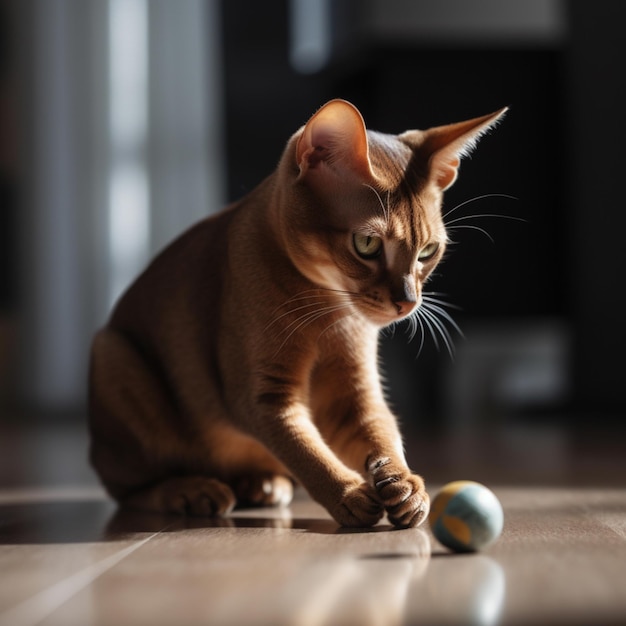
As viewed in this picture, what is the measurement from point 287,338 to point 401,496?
0.30 meters

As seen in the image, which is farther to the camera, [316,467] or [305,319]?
[305,319]

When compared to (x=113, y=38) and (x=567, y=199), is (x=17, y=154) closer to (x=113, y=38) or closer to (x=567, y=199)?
(x=113, y=38)

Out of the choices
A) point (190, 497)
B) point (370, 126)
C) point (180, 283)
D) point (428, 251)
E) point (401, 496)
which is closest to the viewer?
point (401, 496)

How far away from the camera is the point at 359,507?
1.35m

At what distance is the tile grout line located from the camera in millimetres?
941

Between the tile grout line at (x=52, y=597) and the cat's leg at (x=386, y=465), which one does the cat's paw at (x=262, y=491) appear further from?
the tile grout line at (x=52, y=597)

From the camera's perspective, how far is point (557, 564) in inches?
44.1

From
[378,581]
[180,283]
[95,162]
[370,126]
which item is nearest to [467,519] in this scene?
[378,581]

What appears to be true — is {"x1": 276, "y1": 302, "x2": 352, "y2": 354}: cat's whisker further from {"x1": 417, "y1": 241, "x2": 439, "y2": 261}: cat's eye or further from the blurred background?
the blurred background

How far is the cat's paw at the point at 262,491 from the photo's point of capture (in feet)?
5.41

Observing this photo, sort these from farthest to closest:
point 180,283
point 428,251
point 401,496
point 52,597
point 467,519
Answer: point 180,283 < point 428,251 < point 401,496 < point 467,519 < point 52,597

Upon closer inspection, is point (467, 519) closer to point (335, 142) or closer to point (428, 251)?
point (428, 251)

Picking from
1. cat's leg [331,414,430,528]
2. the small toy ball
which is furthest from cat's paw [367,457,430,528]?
the small toy ball

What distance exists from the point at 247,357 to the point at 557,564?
0.58 m
